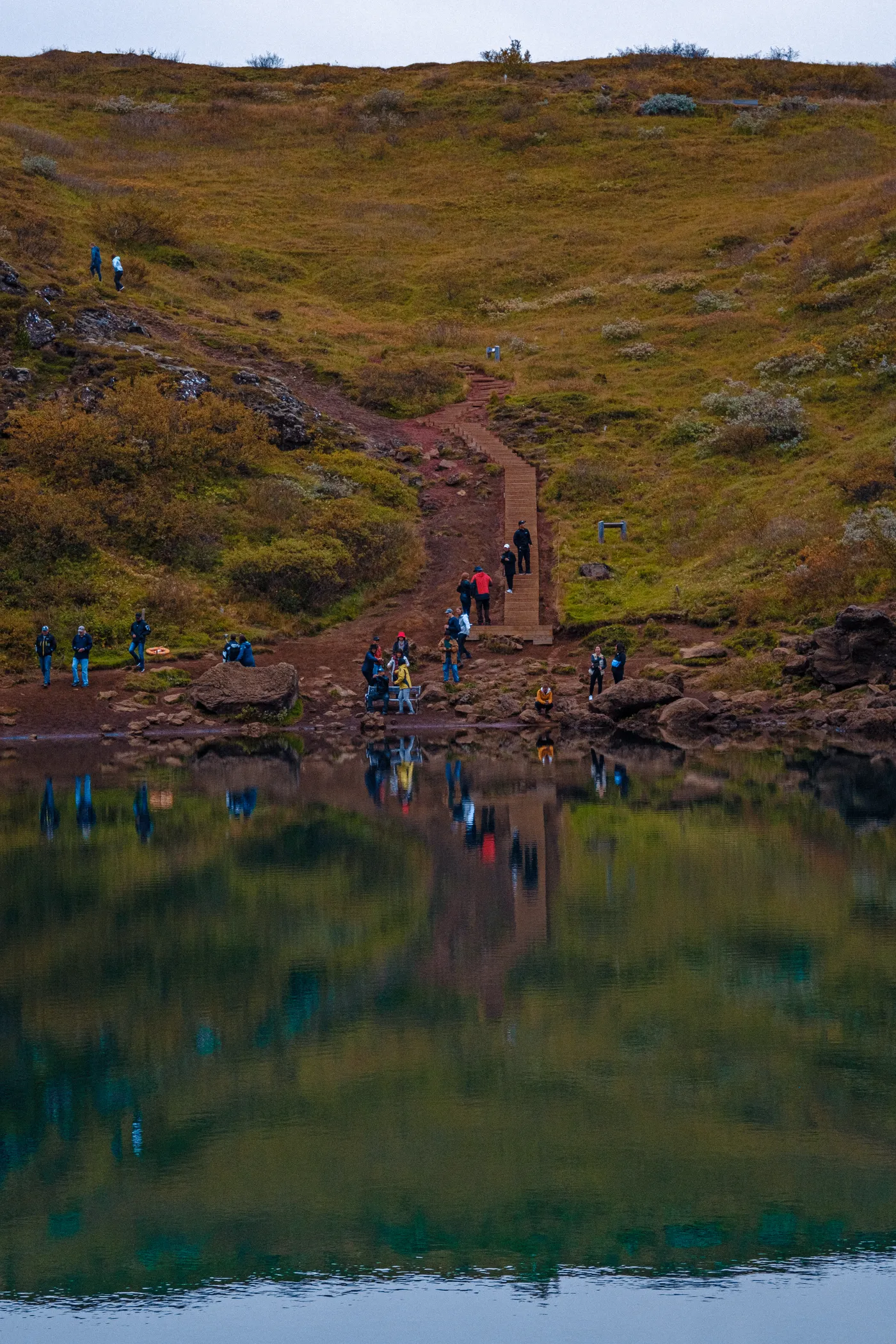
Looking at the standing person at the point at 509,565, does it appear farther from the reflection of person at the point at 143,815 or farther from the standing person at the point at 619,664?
the reflection of person at the point at 143,815

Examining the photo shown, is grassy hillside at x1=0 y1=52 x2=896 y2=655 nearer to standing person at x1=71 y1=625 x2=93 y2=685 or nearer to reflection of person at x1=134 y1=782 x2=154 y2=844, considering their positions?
standing person at x1=71 y1=625 x2=93 y2=685

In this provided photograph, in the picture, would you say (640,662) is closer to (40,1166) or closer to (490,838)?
(490,838)

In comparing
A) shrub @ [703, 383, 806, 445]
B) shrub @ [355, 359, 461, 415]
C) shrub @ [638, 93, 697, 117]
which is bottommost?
shrub @ [703, 383, 806, 445]

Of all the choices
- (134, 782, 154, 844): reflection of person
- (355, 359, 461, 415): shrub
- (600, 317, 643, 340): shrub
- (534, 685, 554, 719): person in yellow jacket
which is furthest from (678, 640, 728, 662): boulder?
(600, 317, 643, 340): shrub

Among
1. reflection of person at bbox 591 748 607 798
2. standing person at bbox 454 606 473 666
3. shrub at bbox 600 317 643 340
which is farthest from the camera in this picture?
shrub at bbox 600 317 643 340

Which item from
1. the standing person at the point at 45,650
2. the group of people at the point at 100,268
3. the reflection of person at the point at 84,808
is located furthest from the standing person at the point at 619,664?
the group of people at the point at 100,268

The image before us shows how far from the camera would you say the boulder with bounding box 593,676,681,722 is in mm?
33031

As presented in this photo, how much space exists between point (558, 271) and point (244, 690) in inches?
1634

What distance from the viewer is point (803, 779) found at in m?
25.5

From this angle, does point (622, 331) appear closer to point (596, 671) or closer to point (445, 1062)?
point (596, 671)

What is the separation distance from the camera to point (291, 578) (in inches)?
1639

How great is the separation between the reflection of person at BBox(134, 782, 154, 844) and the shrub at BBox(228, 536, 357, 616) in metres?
15.4

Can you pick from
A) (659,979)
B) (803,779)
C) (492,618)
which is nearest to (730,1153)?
(659,979)

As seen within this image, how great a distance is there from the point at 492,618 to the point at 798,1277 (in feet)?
106
